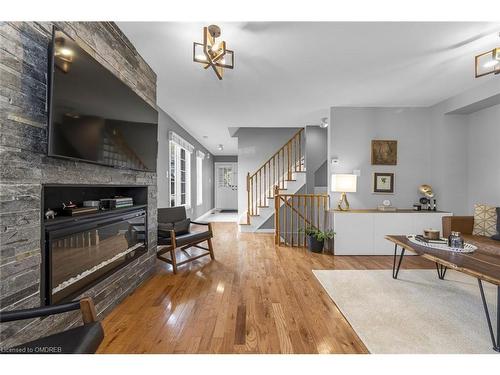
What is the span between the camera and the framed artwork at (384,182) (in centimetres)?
417

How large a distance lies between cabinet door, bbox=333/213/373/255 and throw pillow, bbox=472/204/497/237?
4.53ft

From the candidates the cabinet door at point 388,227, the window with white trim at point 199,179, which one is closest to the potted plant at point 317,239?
the cabinet door at point 388,227

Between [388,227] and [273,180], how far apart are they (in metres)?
3.07

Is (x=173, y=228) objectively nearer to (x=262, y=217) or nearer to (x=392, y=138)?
(x=262, y=217)

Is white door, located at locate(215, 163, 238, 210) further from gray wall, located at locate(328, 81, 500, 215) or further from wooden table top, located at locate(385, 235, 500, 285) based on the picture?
wooden table top, located at locate(385, 235, 500, 285)

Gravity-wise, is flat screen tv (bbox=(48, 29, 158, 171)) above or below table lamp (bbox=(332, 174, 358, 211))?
above

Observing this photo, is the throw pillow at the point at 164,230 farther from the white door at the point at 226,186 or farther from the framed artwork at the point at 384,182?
the white door at the point at 226,186

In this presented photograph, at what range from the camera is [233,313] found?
80.7 inches

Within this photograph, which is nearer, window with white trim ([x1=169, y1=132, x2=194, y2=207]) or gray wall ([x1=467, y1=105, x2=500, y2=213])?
gray wall ([x1=467, y1=105, x2=500, y2=213])

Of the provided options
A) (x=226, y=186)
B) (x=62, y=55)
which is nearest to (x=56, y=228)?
(x=62, y=55)

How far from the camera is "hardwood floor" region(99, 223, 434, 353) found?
1.64m

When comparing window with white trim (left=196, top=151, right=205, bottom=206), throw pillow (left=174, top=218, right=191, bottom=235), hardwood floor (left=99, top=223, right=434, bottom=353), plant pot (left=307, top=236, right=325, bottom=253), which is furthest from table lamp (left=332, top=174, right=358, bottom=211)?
window with white trim (left=196, top=151, right=205, bottom=206)

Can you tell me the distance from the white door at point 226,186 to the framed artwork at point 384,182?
6.63 meters
